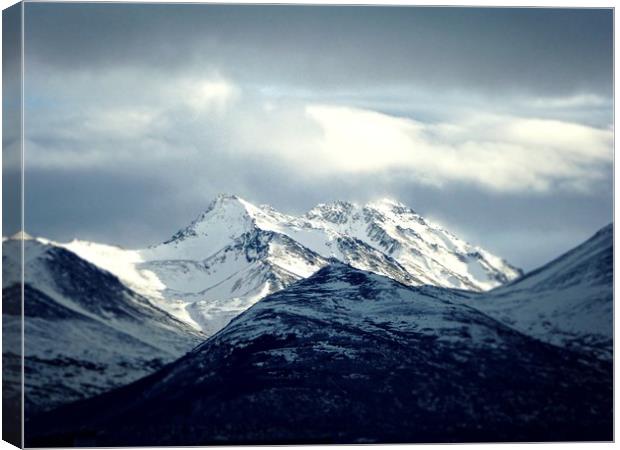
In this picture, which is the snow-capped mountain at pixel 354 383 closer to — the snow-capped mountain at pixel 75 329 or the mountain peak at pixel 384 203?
the snow-capped mountain at pixel 75 329

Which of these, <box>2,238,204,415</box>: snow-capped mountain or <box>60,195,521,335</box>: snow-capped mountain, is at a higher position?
<box>60,195,521,335</box>: snow-capped mountain

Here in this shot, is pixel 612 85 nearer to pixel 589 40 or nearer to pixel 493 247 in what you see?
pixel 589 40

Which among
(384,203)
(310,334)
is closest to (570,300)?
(384,203)

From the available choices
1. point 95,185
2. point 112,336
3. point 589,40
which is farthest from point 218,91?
point 589,40

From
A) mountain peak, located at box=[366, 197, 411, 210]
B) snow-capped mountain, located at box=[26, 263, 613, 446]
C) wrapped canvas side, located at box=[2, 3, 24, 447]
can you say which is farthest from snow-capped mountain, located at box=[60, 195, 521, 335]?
wrapped canvas side, located at box=[2, 3, 24, 447]

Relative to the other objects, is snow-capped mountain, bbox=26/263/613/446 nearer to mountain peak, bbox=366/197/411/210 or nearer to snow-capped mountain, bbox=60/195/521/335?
snow-capped mountain, bbox=60/195/521/335

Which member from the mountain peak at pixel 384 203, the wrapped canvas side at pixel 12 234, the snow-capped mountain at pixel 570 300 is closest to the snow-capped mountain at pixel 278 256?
the mountain peak at pixel 384 203

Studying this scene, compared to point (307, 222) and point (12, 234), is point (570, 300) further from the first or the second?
point (12, 234)
